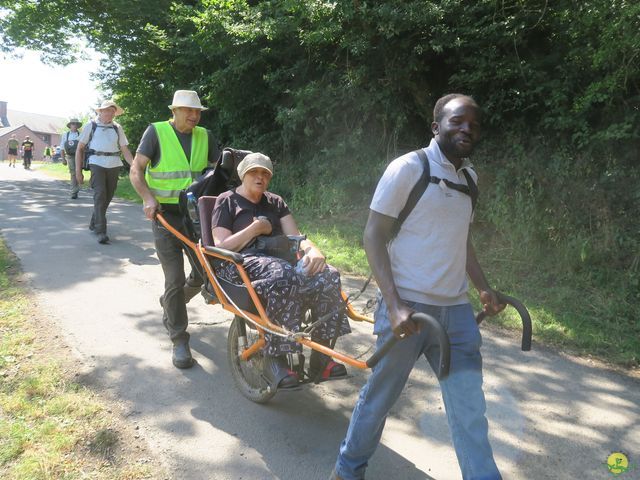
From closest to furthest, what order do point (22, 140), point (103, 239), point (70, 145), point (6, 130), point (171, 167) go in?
point (171, 167) → point (103, 239) → point (70, 145) → point (22, 140) → point (6, 130)

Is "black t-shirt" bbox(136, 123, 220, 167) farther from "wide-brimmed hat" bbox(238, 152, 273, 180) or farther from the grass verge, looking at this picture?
the grass verge

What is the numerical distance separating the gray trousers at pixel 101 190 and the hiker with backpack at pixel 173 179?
4.22 m

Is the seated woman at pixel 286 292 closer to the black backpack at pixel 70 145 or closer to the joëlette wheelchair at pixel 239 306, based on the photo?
the joëlette wheelchair at pixel 239 306

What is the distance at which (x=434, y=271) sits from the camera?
8.16 ft

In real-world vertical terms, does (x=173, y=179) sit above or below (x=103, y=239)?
above

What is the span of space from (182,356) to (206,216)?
1.16 metres

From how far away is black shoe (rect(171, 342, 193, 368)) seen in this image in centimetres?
433

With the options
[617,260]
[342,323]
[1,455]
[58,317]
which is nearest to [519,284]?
[617,260]

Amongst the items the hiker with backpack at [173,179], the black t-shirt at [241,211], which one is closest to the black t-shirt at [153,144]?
the hiker with backpack at [173,179]

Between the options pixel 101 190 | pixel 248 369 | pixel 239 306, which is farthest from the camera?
pixel 101 190

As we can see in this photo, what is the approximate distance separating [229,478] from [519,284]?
16.0 feet

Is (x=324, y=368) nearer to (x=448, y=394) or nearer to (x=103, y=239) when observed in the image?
(x=448, y=394)

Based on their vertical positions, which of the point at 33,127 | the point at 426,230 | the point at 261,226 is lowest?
the point at 261,226

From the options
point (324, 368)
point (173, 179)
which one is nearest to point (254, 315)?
point (324, 368)
